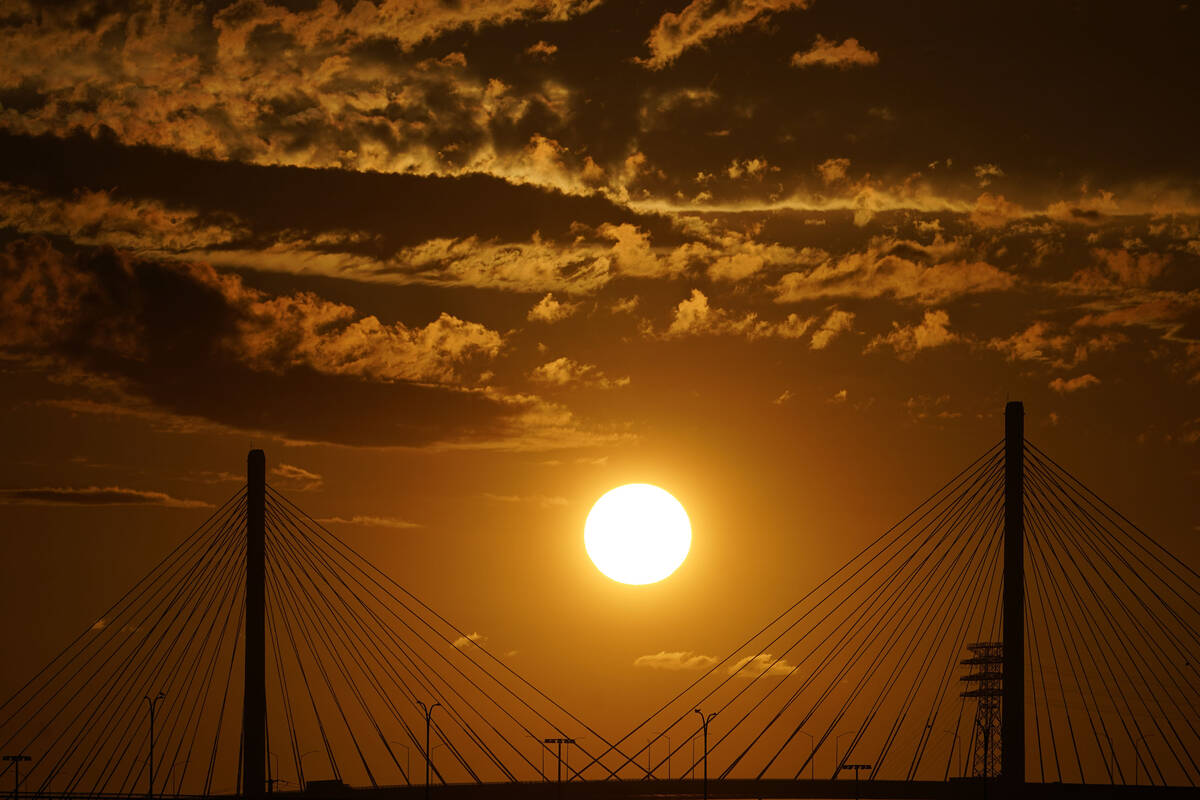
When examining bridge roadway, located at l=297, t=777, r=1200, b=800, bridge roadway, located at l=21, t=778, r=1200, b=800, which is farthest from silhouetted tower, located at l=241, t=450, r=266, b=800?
bridge roadway, located at l=297, t=777, r=1200, b=800

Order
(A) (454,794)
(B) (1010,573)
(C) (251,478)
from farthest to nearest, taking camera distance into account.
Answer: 1. (A) (454,794)
2. (C) (251,478)
3. (B) (1010,573)

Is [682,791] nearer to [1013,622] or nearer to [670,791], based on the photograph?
[670,791]

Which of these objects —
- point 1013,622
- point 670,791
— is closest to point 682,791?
point 670,791

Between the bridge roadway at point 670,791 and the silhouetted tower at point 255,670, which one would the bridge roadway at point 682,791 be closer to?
the bridge roadway at point 670,791

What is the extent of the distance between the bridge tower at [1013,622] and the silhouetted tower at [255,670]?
31062 millimetres

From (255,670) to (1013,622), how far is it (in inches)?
1259

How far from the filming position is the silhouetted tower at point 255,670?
7462cm

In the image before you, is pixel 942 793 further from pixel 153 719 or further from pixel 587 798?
pixel 153 719

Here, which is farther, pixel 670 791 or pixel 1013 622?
pixel 670 791

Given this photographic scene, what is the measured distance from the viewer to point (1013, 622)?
239ft

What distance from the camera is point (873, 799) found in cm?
10025

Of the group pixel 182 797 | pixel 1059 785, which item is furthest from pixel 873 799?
pixel 182 797

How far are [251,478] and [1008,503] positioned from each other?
33.2 m

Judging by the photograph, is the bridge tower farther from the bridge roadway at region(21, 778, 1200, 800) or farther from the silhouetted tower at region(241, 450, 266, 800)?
the silhouetted tower at region(241, 450, 266, 800)
